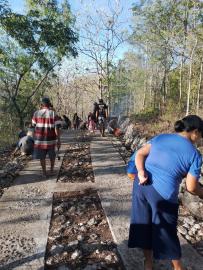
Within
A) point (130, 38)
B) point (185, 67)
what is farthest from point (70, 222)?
point (130, 38)

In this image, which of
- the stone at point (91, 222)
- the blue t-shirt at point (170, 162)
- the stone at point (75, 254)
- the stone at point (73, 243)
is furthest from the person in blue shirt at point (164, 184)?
the stone at point (91, 222)

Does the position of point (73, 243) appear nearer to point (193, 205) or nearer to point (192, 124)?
point (193, 205)

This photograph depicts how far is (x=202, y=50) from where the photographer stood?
688 inches

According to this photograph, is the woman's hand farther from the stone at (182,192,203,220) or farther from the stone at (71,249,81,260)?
the stone at (182,192,203,220)

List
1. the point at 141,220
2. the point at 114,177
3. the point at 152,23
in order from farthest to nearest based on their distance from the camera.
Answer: the point at 152,23, the point at 114,177, the point at 141,220

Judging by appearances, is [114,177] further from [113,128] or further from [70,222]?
[113,128]

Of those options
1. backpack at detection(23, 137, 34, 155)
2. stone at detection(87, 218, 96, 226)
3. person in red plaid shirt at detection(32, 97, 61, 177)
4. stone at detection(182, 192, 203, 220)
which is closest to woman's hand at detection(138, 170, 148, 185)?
stone at detection(87, 218, 96, 226)

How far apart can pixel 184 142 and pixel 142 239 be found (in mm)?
1109

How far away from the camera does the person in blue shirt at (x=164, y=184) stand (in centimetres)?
328

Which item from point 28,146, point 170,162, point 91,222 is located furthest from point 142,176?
point 28,146

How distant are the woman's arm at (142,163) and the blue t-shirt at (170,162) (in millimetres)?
44

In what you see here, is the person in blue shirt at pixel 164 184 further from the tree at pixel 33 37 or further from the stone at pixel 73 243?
the tree at pixel 33 37

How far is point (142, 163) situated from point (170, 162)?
0.30 m

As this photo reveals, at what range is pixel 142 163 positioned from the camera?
3521mm
